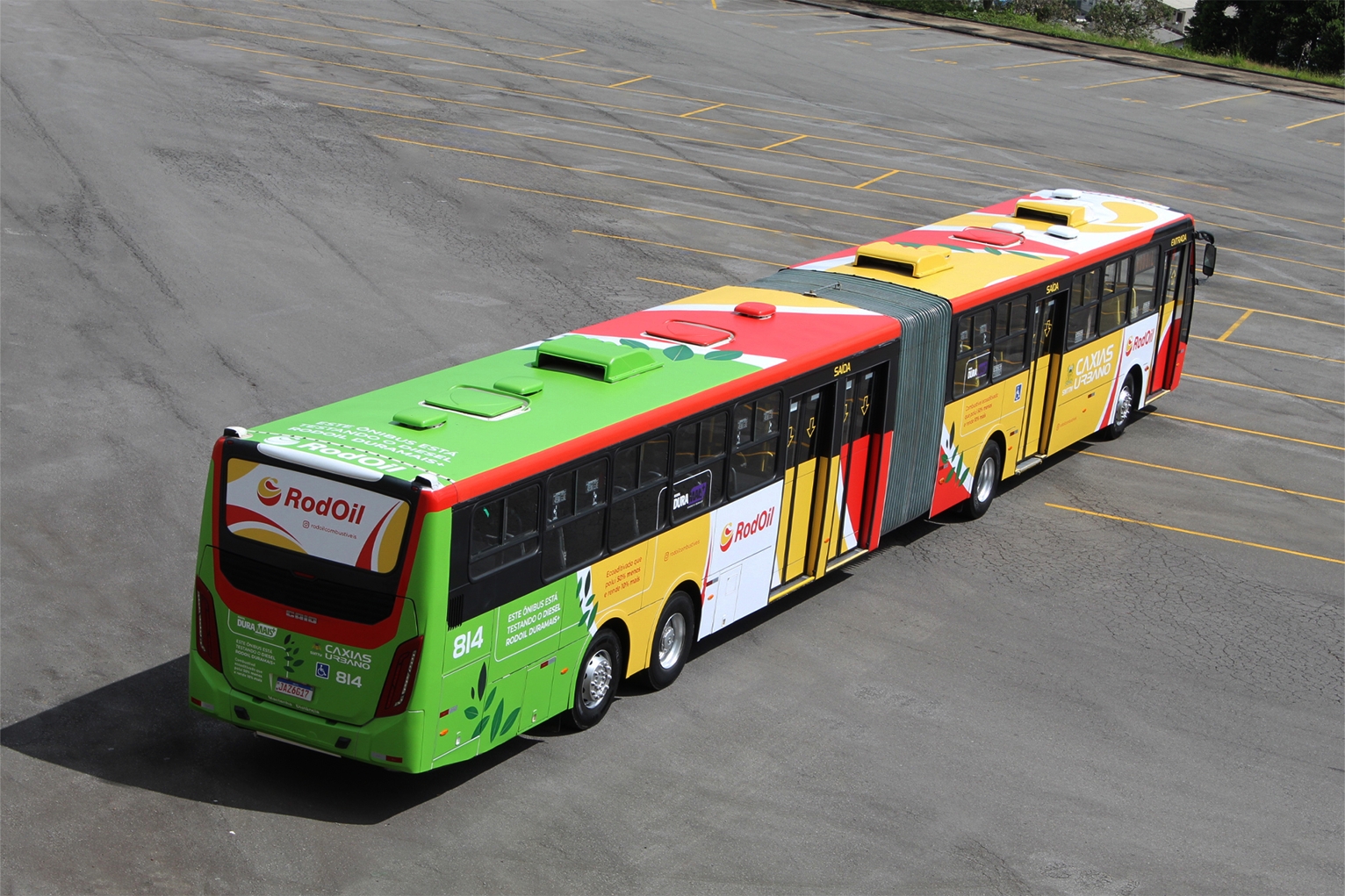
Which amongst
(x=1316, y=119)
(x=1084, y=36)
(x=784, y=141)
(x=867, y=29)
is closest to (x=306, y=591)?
(x=784, y=141)

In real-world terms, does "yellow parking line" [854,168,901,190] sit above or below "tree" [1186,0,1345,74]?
below

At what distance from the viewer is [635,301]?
24.2 m

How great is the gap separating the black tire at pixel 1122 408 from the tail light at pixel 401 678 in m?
13.0

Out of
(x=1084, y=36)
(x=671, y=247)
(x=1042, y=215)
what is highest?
(x=1084, y=36)

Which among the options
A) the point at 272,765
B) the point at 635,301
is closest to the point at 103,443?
the point at 272,765

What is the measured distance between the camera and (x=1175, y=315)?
21.2 metres

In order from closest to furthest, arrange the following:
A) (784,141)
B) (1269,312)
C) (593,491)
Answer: (593,491), (1269,312), (784,141)

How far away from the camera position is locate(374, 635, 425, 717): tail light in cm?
998

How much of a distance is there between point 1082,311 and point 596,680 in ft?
31.2

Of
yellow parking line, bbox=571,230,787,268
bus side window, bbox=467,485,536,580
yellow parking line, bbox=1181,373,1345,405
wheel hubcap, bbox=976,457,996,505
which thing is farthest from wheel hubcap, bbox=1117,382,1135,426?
bus side window, bbox=467,485,536,580

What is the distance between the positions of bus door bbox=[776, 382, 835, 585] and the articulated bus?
0.11ft

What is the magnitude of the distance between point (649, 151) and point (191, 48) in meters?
13.4

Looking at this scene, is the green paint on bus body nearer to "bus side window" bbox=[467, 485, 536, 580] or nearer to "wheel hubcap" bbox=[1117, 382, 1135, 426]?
"bus side window" bbox=[467, 485, 536, 580]

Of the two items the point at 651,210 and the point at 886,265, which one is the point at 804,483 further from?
the point at 651,210
